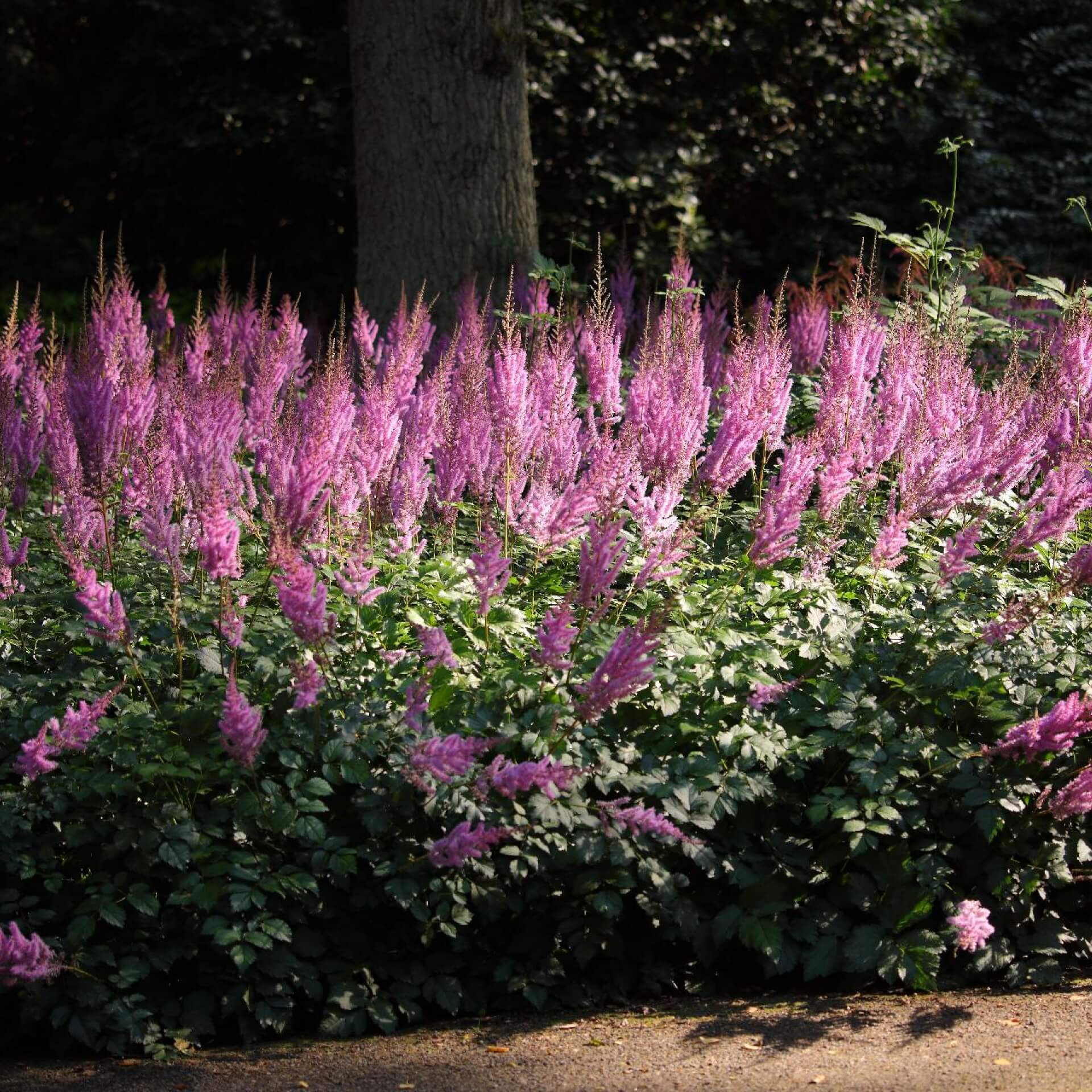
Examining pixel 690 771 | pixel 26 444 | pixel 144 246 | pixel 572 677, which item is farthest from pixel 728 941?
pixel 144 246

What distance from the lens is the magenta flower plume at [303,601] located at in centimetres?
350

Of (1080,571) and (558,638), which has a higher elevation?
(1080,571)

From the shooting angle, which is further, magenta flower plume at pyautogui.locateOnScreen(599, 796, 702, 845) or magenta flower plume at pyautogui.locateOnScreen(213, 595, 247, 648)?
magenta flower plume at pyautogui.locateOnScreen(213, 595, 247, 648)

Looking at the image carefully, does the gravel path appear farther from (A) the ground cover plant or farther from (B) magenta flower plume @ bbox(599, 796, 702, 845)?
(B) magenta flower plume @ bbox(599, 796, 702, 845)

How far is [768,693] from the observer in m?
4.05

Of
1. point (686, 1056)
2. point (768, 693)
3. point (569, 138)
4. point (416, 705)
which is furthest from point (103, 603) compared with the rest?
point (569, 138)

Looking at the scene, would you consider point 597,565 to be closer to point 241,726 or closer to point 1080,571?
point 241,726

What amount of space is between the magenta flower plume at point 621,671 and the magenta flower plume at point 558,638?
131 millimetres

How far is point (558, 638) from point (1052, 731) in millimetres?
1331

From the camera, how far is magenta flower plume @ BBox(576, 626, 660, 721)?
3.43m

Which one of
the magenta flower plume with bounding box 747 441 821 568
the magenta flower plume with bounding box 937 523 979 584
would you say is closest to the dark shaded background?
the magenta flower plume with bounding box 747 441 821 568

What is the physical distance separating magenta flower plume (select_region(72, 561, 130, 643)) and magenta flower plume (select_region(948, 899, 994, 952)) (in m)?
2.28

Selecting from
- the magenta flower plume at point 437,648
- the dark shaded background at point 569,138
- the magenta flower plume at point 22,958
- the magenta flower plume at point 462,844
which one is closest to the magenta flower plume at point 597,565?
the magenta flower plume at point 437,648

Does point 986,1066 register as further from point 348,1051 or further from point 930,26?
point 930,26
